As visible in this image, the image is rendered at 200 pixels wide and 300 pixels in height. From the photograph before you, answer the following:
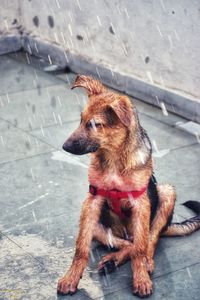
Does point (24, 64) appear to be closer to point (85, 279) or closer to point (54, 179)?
point (54, 179)

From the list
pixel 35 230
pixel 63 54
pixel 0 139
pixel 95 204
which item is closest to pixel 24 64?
pixel 63 54

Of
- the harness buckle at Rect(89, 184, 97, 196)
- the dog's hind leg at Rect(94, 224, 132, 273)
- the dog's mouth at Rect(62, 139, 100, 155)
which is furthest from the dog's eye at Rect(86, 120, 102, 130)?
the dog's hind leg at Rect(94, 224, 132, 273)

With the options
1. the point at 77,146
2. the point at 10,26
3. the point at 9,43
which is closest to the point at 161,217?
the point at 77,146

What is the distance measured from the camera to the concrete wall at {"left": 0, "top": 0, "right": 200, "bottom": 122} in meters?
9.19

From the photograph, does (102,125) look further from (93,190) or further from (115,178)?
(93,190)

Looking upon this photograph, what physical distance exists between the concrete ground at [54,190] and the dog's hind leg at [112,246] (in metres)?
0.07

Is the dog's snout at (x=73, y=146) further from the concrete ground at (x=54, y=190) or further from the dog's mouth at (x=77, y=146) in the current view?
the concrete ground at (x=54, y=190)

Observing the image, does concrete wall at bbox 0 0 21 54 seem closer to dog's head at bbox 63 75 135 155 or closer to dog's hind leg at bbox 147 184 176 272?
dog's hind leg at bbox 147 184 176 272

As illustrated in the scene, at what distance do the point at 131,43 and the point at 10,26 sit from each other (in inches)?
129

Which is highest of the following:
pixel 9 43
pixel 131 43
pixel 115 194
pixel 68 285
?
pixel 115 194

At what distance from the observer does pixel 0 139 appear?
29.0 feet

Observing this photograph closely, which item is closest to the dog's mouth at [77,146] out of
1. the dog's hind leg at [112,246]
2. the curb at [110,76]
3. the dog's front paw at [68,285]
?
the dog's hind leg at [112,246]

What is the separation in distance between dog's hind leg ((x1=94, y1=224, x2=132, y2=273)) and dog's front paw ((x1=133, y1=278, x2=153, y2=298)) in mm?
352

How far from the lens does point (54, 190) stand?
24.2 feet
